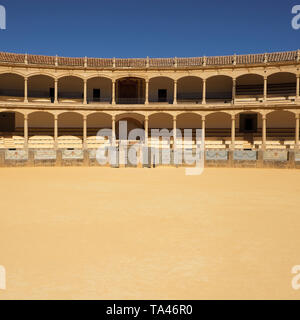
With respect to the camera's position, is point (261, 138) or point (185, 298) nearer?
point (185, 298)

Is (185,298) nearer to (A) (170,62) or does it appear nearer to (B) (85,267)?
(B) (85,267)

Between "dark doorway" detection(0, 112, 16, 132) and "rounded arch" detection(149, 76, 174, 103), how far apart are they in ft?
40.7

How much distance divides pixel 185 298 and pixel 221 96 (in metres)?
26.9

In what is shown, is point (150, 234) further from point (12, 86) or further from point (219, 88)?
point (12, 86)

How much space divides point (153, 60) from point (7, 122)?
44.9ft

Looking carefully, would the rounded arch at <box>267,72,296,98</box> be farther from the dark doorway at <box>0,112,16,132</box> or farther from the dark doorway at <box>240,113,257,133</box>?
the dark doorway at <box>0,112,16,132</box>

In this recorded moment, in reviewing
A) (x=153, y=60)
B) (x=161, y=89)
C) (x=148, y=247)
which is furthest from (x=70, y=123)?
(x=148, y=247)

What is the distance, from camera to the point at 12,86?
2769cm

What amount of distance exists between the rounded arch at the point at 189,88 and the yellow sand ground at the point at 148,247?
824 inches

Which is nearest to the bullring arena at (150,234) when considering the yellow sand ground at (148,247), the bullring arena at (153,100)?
the yellow sand ground at (148,247)

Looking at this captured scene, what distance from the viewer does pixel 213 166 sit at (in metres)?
22.5

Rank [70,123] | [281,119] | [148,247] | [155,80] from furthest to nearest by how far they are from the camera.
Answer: [155,80], [70,123], [281,119], [148,247]

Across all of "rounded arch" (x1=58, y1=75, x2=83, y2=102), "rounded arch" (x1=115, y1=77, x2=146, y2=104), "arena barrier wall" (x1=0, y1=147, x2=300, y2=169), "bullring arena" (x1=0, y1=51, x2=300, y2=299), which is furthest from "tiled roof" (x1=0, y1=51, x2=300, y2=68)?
"arena barrier wall" (x1=0, y1=147, x2=300, y2=169)
